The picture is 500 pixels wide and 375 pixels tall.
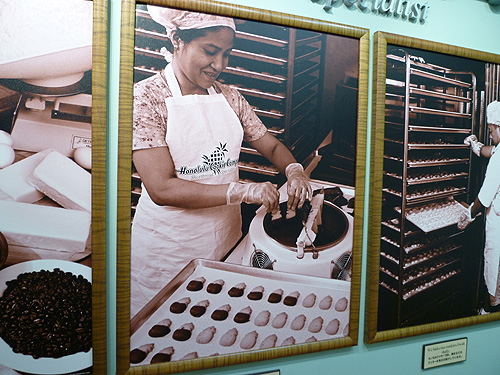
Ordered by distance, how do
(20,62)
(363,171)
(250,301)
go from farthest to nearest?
(363,171)
(250,301)
(20,62)

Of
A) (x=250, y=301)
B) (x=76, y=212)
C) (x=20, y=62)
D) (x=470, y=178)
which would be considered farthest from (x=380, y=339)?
(x=20, y=62)

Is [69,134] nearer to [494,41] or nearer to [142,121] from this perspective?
[142,121]

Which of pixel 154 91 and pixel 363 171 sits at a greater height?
pixel 154 91

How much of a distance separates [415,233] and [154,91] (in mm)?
1021

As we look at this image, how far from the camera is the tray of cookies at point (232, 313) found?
103 centimetres

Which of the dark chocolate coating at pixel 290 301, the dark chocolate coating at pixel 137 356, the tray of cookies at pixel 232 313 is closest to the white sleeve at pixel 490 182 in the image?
the tray of cookies at pixel 232 313

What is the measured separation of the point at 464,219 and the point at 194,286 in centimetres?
107

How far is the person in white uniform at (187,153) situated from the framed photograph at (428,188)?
19.6 inches

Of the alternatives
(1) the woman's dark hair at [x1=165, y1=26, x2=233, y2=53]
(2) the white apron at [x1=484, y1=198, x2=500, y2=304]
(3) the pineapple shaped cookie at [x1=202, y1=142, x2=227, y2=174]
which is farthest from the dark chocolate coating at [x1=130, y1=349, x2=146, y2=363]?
(2) the white apron at [x1=484, y1=198, x2=500, y2=304]

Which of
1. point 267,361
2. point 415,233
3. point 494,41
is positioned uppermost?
point 494,41

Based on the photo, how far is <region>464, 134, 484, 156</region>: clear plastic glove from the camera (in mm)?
1370

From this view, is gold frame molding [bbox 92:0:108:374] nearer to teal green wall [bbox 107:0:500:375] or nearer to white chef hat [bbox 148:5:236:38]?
teal green wall [bbox 107:0:500:375]

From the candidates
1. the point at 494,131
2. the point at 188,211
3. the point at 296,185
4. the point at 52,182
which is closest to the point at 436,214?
the point at 494,131

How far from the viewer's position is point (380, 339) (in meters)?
1.27
